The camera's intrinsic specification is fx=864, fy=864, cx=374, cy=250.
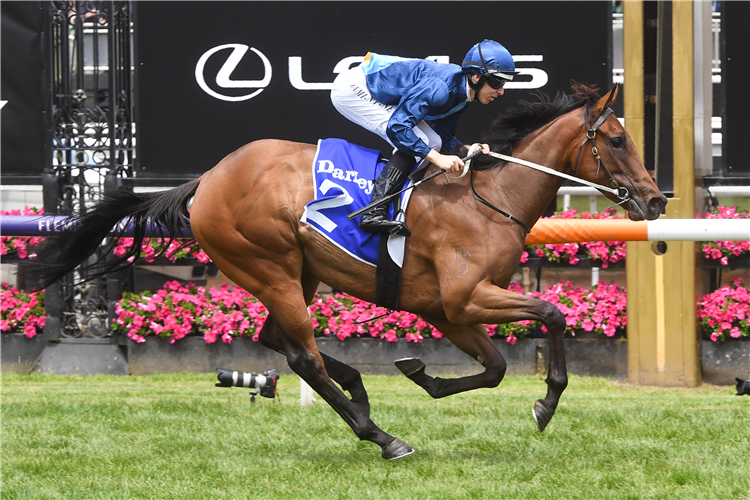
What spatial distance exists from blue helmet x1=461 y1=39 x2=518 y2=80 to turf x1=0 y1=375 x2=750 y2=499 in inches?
75.9

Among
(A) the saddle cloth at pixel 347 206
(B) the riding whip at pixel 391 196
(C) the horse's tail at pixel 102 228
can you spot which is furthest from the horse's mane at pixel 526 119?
(C) the horse's tail at pixel 102 228

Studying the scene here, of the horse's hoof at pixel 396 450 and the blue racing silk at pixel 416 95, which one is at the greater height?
the blue racing silk at pixel 416 95

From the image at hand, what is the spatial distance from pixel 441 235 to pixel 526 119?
2.75ft

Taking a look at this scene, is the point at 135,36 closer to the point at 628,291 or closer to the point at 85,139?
the point at 85,139

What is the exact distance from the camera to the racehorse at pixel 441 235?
4242 mm

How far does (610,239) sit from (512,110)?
1.42 m

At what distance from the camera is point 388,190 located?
171 inches

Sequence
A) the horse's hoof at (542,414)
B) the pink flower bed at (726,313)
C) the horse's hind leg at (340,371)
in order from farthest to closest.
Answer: the pink flower bed at (726,313) → the horse's hind leg at (340,371) → the horse's hoof at (542,414)

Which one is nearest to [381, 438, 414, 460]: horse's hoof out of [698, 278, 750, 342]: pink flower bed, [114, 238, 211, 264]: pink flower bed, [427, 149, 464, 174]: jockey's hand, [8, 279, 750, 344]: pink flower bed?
[427, 149, 464, 174]: jockey's hand

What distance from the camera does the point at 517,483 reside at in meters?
3.90

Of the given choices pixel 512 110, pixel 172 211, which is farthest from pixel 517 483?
pixel 172 211

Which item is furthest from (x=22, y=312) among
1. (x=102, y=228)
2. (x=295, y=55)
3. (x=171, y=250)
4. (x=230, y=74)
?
(x=295, y=55)

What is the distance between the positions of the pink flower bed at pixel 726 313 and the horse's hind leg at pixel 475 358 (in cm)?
315

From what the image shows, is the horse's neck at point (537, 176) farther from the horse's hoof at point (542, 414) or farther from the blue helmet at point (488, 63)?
the horse's hoof at point (542, 414)
